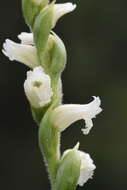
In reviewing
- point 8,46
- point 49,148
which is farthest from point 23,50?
point 49,148

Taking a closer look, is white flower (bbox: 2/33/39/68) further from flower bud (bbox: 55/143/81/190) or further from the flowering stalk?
flower bud (bbox: 55/143/81/190)

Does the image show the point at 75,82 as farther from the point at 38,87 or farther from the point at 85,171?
the point at 38,87

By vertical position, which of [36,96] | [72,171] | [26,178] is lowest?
[26,178]

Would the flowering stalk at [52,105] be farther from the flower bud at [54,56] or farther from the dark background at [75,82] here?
the dark background at [75,82]

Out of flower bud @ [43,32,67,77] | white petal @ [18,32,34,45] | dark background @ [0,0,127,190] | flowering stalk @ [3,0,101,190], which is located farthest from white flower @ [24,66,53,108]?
dark background @ [0,0,127,190]

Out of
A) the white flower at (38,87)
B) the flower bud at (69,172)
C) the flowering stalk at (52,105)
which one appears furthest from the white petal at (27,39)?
the flower bud at (69,172)

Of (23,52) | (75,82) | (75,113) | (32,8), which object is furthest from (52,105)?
(75,82)

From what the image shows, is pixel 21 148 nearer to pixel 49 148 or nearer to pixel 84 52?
pixel 84 52
